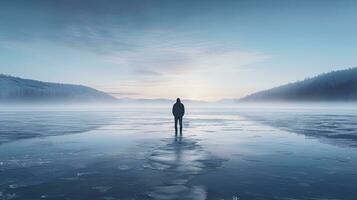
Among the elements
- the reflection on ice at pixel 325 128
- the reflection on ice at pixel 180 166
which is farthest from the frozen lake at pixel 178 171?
the reflection on ice at pixel 325 128

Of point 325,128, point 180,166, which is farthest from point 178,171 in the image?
point 325,128

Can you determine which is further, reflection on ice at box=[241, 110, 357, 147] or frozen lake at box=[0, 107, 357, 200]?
reflection on ice at box=[241, 110, 357, 147]

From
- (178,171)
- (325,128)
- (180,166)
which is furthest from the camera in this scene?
(325,128)

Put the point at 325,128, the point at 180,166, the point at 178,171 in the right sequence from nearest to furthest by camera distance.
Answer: the point at 178,171 → the point at 180,166 → the point at 325,128

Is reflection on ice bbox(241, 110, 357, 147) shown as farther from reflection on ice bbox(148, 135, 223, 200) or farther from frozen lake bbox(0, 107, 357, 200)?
reflection on ice bbox(148, 135, 223, 200)

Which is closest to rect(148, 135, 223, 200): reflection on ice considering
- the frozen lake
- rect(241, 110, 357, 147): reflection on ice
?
the frozen lake

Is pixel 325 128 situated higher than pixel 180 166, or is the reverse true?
pixel 325 128

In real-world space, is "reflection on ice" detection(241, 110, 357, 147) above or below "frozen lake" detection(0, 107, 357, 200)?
above

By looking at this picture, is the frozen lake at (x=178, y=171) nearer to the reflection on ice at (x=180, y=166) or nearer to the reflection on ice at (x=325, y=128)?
the reflection on ice at (x=180, y=166)

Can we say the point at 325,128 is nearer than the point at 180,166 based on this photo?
No

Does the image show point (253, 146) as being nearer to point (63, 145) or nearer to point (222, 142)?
point (222, 142)

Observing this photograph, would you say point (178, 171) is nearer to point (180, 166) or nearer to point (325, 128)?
point (180, 166)

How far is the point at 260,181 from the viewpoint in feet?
31.7

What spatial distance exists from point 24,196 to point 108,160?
→ 16.3ft
